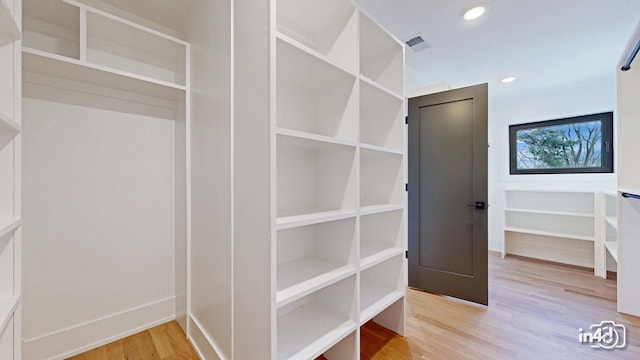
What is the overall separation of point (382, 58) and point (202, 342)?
2.39 metres

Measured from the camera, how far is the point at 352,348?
1.50 metres

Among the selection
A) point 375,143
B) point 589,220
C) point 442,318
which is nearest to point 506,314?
point 442,318

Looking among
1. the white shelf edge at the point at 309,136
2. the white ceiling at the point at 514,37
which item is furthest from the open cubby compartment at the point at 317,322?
the white ceiling at the point at 514,37

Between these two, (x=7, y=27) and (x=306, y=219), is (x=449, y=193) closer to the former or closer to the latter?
(x=306, y=219)

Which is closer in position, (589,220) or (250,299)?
(250,299)

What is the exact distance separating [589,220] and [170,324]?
5058mm

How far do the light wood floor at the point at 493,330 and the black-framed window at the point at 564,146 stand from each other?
5.39 ft

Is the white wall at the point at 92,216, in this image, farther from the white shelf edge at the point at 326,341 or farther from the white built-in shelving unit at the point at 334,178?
the white shelf edge at the point at 326,341

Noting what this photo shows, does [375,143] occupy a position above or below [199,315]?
above

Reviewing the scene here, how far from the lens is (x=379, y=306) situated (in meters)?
1.71

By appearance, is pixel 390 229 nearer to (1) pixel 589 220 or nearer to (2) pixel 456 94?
(2) pixel 456 94

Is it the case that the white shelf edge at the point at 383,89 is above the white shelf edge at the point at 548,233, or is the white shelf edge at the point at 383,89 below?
above

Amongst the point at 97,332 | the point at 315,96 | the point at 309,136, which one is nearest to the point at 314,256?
the point at 309,136

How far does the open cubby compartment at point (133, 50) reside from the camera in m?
1.65
